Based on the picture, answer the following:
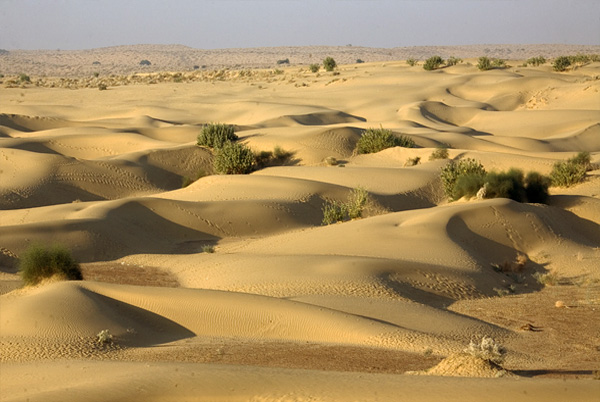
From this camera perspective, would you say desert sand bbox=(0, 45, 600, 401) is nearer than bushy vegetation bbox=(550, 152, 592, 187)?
Yes

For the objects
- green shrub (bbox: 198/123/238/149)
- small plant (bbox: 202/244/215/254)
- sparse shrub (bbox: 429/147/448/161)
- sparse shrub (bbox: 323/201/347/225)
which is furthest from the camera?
green shrub (bbox: 198/123/238/149)

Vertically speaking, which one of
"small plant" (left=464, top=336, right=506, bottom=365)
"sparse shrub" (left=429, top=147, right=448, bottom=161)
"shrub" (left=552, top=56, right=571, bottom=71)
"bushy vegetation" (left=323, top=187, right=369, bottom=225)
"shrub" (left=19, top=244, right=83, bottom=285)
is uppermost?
"shrub" (left=552, top=56, right=571, bottom=71)

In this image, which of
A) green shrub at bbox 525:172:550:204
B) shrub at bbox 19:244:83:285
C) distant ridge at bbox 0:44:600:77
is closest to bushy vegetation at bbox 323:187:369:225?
green shrub at bbox 525:172:550:204

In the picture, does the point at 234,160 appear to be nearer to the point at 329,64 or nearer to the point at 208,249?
the point at 208,249

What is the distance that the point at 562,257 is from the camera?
17188 mm

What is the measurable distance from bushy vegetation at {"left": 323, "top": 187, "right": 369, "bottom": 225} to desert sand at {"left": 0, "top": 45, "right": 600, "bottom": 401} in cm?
48

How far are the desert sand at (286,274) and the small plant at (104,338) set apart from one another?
14 cm

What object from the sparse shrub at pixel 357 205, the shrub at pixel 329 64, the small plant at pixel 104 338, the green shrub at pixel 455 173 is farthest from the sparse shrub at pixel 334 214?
the shrub at pixel 329 64

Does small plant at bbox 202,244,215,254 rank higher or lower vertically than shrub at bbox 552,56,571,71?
lower

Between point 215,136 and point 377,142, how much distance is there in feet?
19.5

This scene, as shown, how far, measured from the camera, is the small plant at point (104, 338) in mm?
10086

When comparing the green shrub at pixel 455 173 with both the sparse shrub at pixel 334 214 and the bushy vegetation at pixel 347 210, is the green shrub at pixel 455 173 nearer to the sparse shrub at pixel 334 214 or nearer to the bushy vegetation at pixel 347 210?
the bushy vegetation at pixel 347 210

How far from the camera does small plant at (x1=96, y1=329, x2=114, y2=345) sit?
10.1m

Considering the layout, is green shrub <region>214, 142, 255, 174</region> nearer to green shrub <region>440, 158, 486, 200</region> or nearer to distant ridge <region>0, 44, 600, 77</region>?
green shrub <region>440, 158, 486, 200</region>
